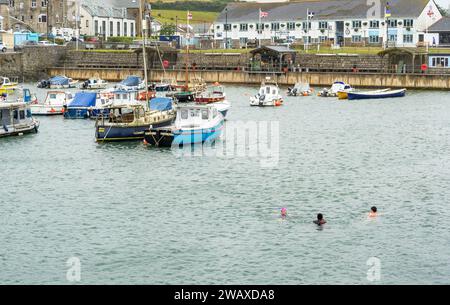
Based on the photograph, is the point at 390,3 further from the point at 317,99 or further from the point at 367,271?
the point at 367,271

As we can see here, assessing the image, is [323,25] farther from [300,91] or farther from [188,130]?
[188,130]

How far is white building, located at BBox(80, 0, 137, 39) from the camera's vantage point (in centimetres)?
19162

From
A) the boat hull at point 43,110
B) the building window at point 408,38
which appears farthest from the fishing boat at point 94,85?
the building window at point 408,38

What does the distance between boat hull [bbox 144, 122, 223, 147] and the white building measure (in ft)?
410

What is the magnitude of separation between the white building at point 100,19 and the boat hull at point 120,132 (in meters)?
122

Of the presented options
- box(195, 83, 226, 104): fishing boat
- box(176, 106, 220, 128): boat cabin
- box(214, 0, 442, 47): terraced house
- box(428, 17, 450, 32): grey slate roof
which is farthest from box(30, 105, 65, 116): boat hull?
box(428, 17, 450, 32): grey slate roof

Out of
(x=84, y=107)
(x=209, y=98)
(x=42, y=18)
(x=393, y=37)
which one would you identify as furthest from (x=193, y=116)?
(x=42, y=18)

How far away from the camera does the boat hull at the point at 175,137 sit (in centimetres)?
6850

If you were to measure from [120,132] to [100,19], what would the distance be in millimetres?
126757

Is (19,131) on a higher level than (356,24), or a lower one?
lower

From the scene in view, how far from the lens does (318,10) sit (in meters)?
177
